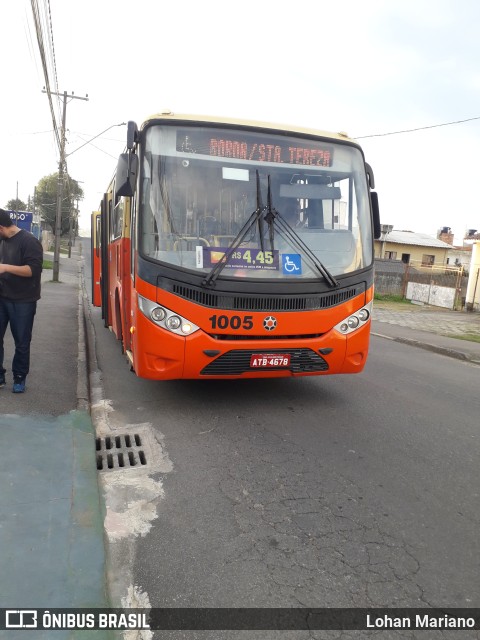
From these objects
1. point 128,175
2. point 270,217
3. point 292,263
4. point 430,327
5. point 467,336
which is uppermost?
point 128,175

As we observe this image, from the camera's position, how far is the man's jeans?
17.1ft

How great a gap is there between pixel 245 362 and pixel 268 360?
0.24 m

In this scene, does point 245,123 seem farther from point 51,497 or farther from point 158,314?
point 51,497

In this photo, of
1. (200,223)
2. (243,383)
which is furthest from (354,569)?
(243,383)

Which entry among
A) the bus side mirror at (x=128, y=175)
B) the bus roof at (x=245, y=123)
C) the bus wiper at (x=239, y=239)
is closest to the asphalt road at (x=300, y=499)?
the bus wiper at (x=239, y=239)

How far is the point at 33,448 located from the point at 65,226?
77083 mm

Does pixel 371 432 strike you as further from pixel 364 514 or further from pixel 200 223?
pixel 200 223

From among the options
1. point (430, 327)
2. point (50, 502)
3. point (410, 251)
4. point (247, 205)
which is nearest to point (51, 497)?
point (50, 502)

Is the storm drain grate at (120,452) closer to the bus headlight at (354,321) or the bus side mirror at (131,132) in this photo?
the bus headlight at (354,321)

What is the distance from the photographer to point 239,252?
4.82 metres

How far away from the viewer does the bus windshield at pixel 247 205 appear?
479cm

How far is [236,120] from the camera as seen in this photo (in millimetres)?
5090

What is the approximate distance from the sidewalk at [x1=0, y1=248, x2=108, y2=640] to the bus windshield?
192 centimetres

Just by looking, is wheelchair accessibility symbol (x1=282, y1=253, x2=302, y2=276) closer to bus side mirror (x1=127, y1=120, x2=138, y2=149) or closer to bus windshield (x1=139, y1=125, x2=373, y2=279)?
bus windshield (x1=139, y1=125, x2=373, y2=279)
